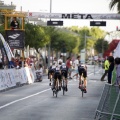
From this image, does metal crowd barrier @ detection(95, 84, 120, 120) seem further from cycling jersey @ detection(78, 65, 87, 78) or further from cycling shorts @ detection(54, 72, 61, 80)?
cycling jersey @ detection(78, 65, 87, 78)

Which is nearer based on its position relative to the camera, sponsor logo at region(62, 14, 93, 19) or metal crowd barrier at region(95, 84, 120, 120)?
metal crowd barrier at region(95, 84, 120, 120)

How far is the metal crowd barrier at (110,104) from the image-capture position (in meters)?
15.4

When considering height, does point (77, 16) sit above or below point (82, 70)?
above

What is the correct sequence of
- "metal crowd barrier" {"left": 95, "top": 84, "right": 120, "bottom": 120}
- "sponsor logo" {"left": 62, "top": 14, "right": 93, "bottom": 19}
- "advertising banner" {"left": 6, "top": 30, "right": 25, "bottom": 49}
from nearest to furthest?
1. "metal crowd barrier" {"left": 95, "top": 84, "right": 120, "bottom": 120}
2. "advertising banner" {"left": 6, "top": 30, "right": 25, "bottom": 49}
3. "sponsor logo" {"left": 62, "top": 14, "right": 93, "bottom": 19}

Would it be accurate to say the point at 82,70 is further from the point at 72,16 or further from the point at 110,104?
→ the point at 72,16

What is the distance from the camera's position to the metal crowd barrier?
1541 centimetres

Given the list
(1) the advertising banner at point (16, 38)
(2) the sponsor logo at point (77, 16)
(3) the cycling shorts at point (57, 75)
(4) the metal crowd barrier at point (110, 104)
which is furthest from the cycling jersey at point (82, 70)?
(2) the sponsor logo at point (77, 16)

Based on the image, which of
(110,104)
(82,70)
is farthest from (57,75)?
(110,104)

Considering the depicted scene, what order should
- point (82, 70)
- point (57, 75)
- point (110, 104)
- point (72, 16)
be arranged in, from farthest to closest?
point (72, 16) → point (82, 70) → point (57, 75) → point (110, 104)

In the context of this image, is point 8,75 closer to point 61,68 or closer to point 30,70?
point 61,68

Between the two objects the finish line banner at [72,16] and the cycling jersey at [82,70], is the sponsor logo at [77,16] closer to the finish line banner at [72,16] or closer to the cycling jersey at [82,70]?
the finish line banner at [72,16]

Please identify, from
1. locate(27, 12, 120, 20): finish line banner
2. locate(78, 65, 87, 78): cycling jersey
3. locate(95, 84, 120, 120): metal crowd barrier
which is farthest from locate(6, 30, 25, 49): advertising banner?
locate(95, 84, 120, 120): metal crowd barrier

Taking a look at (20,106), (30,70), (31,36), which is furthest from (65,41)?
(20,106)

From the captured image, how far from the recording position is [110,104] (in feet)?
51.9
